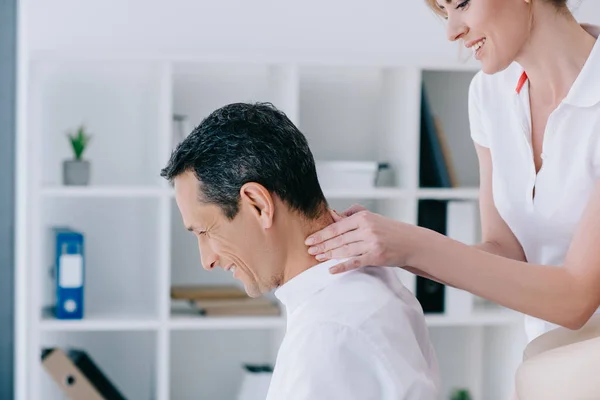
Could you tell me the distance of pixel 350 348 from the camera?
1.20 metres

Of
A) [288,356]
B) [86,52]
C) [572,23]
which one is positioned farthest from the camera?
[86,52]

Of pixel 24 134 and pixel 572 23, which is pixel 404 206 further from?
pixel 572 23

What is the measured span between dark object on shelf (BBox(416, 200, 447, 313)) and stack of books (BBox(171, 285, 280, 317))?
0.50 meters

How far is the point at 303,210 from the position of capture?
4.52 ft

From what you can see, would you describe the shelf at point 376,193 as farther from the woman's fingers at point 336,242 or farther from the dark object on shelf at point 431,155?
the woman's fingers at point 336,242

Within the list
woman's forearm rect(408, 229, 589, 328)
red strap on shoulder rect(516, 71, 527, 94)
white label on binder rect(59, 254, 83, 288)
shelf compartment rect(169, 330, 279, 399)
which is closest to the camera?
woman's forearm rect(408, 229, 589, 328)

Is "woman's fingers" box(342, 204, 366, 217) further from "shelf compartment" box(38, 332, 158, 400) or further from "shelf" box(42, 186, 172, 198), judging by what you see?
"shelf compartment" box(38, 332, 158, 400)

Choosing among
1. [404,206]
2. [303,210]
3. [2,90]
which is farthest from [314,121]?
[303,210]

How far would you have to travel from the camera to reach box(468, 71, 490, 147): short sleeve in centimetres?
179

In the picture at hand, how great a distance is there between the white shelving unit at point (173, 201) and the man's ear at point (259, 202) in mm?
1650

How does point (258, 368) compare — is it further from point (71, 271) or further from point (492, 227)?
point (492, 227)

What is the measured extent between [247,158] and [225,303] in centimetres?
179

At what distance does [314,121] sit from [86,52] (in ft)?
2.89

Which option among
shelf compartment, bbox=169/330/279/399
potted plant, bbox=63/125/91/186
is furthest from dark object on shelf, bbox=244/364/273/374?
potted plant, bbox=63/125/91/186
